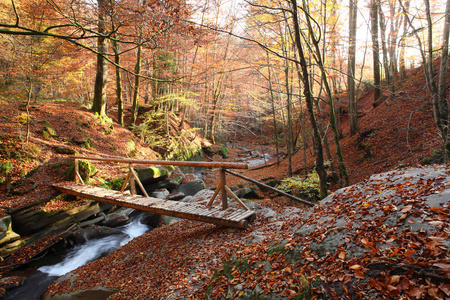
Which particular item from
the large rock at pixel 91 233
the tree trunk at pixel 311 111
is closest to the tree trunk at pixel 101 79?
the large rock at pixel 91 233

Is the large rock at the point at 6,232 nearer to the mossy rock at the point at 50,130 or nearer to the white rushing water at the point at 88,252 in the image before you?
the white rushing water at the point at 88,252

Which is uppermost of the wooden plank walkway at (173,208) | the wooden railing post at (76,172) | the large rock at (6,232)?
the wooden railing post at (76,172)

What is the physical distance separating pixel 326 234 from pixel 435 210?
45.8 inches

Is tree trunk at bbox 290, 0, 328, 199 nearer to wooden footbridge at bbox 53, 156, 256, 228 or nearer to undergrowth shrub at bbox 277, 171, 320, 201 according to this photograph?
wooden footbridge at bbox 53, 156, 256, 228

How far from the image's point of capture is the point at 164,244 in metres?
5.48

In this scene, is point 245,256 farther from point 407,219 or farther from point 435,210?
point 435,210

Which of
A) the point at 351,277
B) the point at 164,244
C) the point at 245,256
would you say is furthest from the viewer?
the point at 164,244

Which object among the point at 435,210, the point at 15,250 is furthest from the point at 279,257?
Result: the point at 15,250

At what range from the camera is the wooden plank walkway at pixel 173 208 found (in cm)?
483

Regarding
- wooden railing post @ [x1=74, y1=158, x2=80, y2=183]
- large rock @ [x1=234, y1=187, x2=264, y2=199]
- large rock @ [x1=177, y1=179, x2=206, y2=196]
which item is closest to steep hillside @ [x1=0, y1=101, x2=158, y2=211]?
wooden railing post @ [x1=74, y1=158, x2=80, y2=183]

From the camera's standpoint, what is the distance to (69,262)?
6.66 metres

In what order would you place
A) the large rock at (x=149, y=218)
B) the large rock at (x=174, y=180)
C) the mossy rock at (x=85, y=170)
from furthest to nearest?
the large rock at (x=174, y=180) → the large rock at (x=149, y=218) → the mossy rock at (x=85, y=170)

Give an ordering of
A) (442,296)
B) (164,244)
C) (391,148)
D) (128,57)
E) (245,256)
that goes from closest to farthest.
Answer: (442,296)
(245,256)
(164,244)
(391,148)
(128,57)

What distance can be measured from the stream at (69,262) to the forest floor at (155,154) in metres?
0.74
